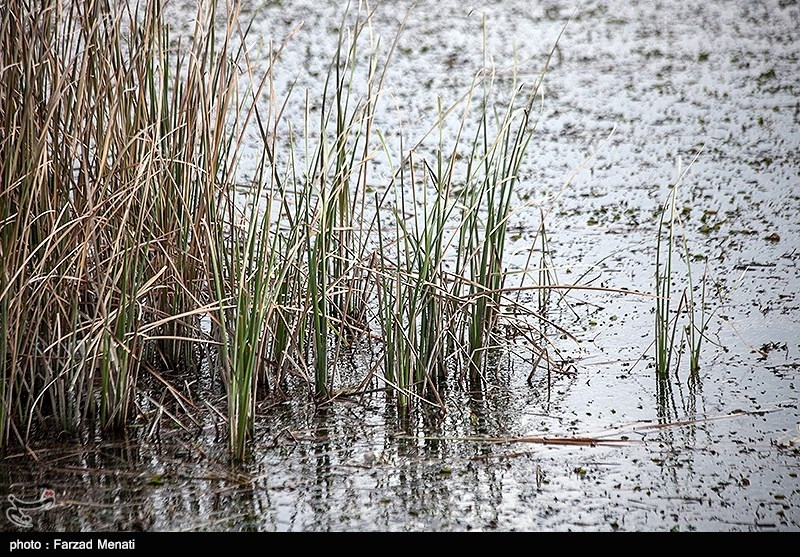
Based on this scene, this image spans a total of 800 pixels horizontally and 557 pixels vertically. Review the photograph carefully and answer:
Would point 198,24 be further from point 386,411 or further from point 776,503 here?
point 776,503

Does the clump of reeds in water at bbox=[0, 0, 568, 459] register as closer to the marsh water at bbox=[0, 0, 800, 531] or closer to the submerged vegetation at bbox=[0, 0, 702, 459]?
the submerged vegetation at bbox=[0, 0, 702, 459]

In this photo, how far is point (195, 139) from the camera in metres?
2.82

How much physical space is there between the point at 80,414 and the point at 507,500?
115 centimetres

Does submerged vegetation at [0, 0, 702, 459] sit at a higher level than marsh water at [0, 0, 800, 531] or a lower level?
higher

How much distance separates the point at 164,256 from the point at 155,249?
3 centimetres

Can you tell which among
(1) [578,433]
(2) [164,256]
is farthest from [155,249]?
(1) [578,433]

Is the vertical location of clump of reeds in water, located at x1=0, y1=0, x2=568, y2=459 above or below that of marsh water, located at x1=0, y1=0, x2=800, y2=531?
above

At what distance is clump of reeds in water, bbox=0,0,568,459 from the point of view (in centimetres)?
256

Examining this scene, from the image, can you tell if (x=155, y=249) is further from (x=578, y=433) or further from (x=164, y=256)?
(x=578, y=433)

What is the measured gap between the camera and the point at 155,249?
9.45 feet

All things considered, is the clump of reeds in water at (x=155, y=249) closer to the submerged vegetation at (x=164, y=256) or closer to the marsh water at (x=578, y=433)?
the submerged vegetation at (x=164, y=256)

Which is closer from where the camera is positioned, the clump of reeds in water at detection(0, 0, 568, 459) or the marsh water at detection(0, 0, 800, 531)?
the marsh water at detection(0, 0, 800, 531)

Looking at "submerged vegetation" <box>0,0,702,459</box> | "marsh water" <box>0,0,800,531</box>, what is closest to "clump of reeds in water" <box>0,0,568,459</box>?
"submerged vegetation" <box>0,0,702,459</box>

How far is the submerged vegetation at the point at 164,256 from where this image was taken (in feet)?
8.41
